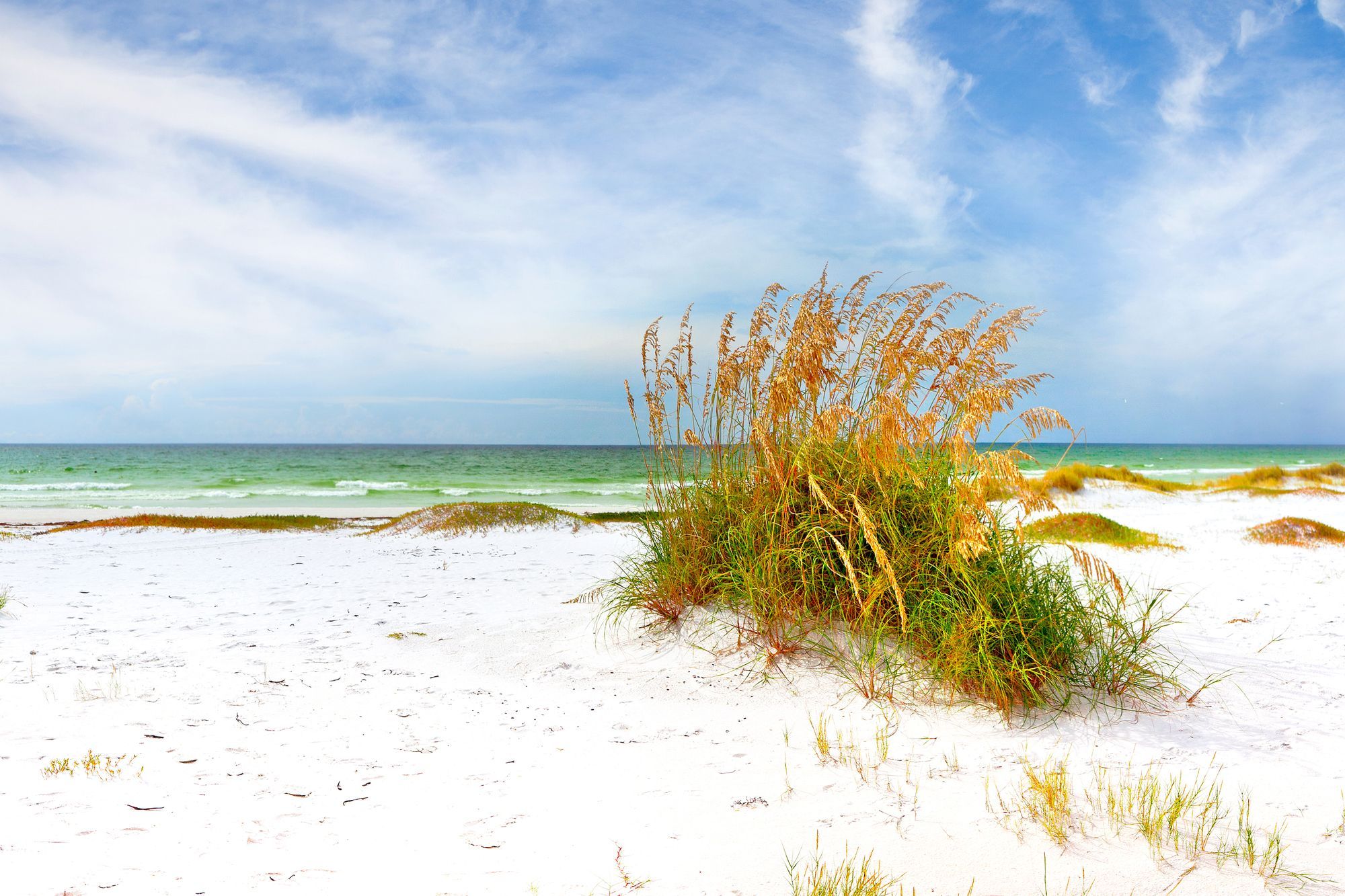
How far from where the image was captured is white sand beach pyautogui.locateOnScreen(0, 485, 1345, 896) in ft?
8.16

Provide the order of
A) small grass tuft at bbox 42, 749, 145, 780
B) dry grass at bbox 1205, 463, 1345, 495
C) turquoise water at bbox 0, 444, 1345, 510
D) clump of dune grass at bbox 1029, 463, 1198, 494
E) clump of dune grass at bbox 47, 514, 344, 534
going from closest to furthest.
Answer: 1. small grass tuft at bbox 42, 749, 145, 780
2. clump of dune grass at bbox 47, 514, 344, 534
3. clump of dune grass at bbox 1029, 463, 1198, 494
4. dry grass at bbox 1205, 463, 1345, 495
5. turquoise water at bbox 0, 444, 1345, 510

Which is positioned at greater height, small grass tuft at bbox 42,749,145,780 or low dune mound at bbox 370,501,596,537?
low dune mound at bbox 370,501,596,537

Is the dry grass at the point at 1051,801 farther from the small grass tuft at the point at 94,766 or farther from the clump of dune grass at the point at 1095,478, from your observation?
the clump of dune grass at the point at 1095,478

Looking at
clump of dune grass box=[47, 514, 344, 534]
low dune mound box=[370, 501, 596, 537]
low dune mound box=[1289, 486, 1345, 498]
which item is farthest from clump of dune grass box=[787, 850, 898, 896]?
low dune mound box=[1289, 486, 1345, 498]

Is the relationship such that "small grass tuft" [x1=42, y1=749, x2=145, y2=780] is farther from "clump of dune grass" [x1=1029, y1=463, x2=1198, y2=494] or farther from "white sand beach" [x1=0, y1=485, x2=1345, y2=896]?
"clump of dune grass" [x1=1029, y1=463, x2=1198, y2=494]

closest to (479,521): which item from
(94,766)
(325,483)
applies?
(94,766)

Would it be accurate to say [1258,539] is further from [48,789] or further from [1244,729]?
[48,789]

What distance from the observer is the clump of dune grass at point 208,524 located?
13.2 m

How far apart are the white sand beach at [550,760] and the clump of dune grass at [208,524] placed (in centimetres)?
795

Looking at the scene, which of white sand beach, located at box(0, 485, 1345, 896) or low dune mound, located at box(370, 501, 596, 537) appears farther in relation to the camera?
low dune mound, located at box(370, 501, 596, 537)

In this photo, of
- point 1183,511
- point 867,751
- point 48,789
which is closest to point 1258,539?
point 1183,511

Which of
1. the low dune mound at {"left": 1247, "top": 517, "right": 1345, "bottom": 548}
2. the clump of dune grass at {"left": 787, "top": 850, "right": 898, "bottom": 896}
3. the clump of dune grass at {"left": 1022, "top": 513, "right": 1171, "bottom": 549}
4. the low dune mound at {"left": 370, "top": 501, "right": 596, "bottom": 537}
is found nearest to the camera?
the clump of dune grass at {"left": 787, "top": 850, "right": 898, "bottom": 896}

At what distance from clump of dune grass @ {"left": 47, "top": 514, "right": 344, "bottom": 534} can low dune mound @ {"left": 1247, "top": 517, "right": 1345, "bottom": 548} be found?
15.9 meters

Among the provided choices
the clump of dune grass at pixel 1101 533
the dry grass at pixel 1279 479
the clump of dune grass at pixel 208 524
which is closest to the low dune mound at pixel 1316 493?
the dry grass at pixel 1279 479
